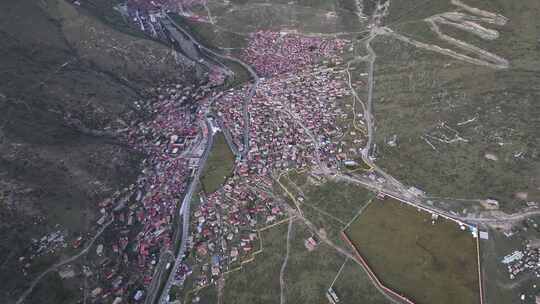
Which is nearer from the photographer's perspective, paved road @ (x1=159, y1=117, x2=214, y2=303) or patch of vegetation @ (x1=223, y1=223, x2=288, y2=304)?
patch of vegetation @ (x1=223, y1=223, x2=288, y2=304)

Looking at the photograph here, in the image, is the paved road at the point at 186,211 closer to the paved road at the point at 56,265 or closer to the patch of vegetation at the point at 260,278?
the patch of vegetation at the point at 260,278

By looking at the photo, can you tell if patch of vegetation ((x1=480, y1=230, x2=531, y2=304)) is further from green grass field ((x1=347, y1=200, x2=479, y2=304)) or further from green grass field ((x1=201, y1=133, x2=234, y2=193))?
green grass field ((x1=201, y1=133, x2=234, y2=193))

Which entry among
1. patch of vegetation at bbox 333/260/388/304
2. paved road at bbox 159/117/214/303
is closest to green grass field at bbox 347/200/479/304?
patch of vegetation at bbox 333/260/388/304

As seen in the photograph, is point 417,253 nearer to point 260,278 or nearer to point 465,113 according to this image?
point 260,278

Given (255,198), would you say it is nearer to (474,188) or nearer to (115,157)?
(115,157)

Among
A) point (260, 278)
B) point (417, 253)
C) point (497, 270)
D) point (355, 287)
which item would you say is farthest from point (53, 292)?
point (497, 270)
